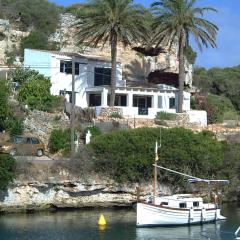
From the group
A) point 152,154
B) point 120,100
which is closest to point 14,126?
point 152,154

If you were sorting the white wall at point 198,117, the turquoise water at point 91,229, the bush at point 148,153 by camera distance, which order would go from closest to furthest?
the turquoise water at point 91,229 < the bush at point 148,153 < the white wall at point 198,117

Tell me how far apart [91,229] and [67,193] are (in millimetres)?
10444

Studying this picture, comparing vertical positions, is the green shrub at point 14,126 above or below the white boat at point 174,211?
above

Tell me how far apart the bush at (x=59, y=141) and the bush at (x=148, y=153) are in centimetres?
339

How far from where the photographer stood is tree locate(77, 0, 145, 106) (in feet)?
217

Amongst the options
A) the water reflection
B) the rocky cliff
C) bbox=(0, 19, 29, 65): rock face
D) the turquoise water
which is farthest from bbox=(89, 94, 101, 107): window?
the water reflection

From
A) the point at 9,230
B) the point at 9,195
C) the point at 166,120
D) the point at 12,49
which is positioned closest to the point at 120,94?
the point at 166,120

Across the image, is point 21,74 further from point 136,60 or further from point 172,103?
point 136,60

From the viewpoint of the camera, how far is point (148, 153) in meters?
55.0

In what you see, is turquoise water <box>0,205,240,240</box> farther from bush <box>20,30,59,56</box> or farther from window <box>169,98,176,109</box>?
bush <box>20,30,59,56</box>

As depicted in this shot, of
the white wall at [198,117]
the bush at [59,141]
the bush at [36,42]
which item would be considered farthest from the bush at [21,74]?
the white wall at [198,117]

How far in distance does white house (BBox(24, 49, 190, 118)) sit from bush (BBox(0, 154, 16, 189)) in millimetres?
20737

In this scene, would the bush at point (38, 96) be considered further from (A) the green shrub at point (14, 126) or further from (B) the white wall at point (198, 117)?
(B) the white wall at point (198, 117)

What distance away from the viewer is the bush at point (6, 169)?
4844cm
